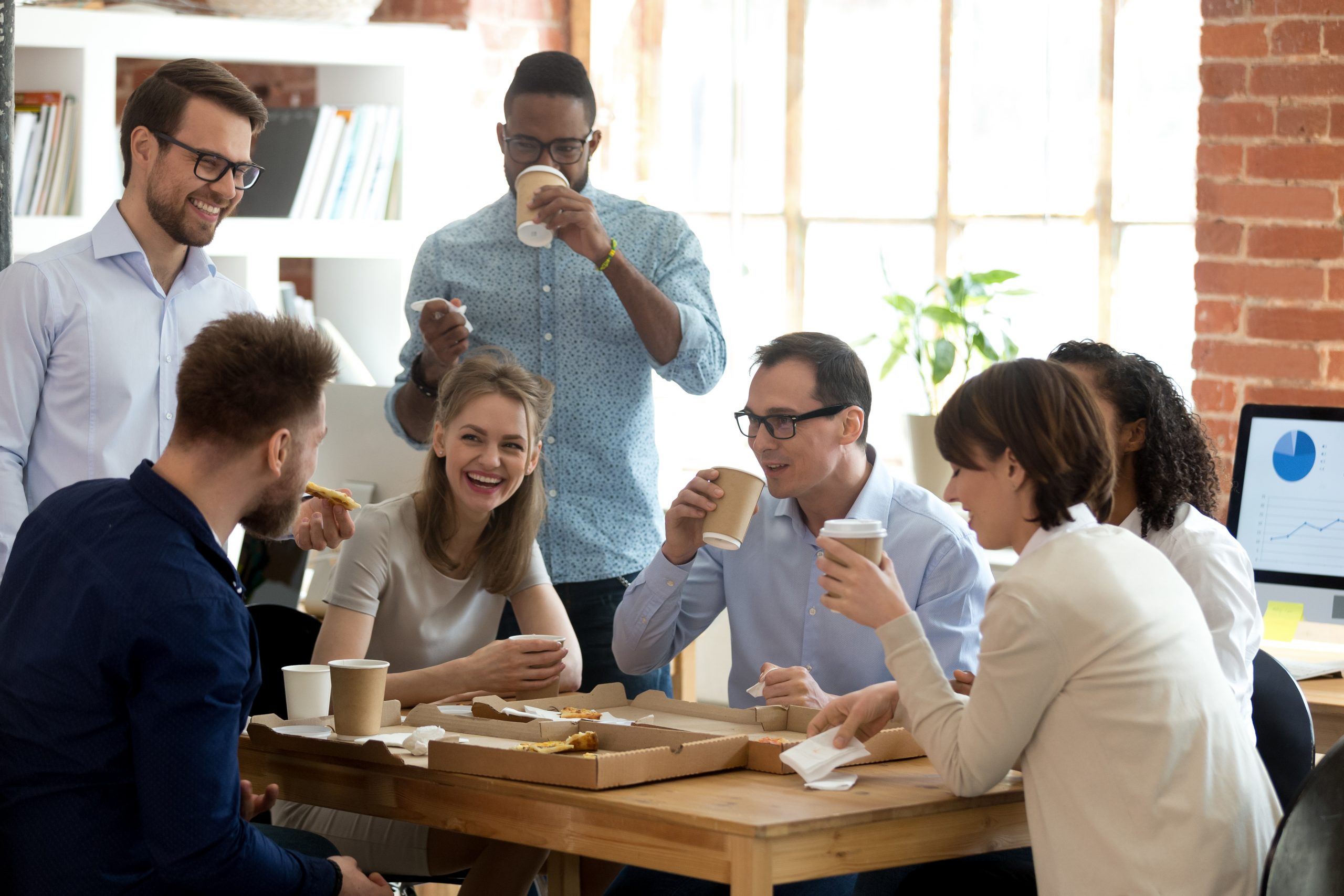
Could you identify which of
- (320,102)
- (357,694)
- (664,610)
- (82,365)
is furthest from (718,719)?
(320,102)

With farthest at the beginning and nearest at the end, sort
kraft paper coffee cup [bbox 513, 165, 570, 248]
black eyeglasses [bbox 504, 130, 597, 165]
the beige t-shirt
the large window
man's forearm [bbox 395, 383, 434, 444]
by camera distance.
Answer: the large window < man's forearm [bbox 395, 383, 434, 444] < black eyeglasses [bbox 504, 130, 597, 165] < kraft paper coffee cup [bbox 513, 165, 570, 248] < the beige t-shirt

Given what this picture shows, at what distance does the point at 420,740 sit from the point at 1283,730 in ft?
4.25

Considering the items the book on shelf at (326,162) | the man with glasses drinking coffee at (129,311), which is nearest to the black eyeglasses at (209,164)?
the man with glasses drinking coffee at (129,311)

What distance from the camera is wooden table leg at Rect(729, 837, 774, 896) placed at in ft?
5.20

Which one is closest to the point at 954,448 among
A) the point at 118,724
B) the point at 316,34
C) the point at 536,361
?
the point at 118,724

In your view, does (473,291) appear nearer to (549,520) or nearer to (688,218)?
(549,520)

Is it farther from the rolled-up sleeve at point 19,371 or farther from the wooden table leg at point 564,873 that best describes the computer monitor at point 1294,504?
the rolled-up sleeve at point 19,371

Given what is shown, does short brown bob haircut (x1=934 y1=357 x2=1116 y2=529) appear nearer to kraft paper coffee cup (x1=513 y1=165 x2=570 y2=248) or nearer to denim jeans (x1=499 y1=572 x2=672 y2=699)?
kraft paper coffee cup (x1=513 y1=165 x2=570 y2=248)

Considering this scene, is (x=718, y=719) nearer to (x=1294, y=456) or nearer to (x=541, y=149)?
(x=541, y=149)

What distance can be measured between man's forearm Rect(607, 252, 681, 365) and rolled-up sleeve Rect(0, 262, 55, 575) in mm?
945

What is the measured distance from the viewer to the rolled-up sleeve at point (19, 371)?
2211mm

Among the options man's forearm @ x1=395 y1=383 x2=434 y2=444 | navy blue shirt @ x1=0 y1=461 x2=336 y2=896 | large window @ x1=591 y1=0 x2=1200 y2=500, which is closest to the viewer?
navy blue shirt @ x1=0 y1=461 x2=336 y2=896

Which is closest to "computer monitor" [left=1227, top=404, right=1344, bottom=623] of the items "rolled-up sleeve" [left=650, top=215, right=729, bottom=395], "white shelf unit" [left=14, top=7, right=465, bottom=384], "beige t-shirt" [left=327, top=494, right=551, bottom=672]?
"rolled-up sleeve" [left=650, top=215, right=729, bottom=395]

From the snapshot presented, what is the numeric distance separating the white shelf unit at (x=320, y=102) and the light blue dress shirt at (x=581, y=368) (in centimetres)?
167
